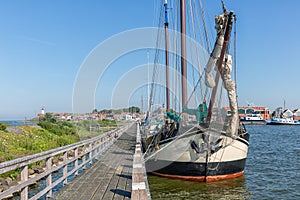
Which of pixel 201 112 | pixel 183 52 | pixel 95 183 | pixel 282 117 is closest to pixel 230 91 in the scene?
pixel 201 112

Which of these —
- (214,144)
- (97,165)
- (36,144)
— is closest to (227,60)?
(214,144)

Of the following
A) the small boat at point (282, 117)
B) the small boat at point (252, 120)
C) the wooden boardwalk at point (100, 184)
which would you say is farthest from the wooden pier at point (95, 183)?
the small boat at point (252, 120)

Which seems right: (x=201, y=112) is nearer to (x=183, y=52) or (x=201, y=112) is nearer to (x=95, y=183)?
(x=183, y=52)

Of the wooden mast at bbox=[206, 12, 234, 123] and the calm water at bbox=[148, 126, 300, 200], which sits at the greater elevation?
the wooden mast at bbox=[206, 12, 234, 123]

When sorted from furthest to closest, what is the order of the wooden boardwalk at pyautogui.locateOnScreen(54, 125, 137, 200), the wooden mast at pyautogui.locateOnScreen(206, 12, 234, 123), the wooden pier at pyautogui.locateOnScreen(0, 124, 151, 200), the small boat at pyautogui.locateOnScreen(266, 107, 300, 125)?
the small boat at pyautogui.locateOnScreen(266, 107, 300, 125), the wooden mast at pyautogui.locateOnScreen(206, 12, 234, 123), the wooden boardwalk at pyautogui.locateOnScreen(54, 125, 137, 200), the wooden pier at pyautogui.locateOnScreen(0, 124, 151, 200)

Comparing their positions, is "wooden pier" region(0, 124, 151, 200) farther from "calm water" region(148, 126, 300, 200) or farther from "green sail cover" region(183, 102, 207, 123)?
"green sail cover" region(183, 102, 207, 123)

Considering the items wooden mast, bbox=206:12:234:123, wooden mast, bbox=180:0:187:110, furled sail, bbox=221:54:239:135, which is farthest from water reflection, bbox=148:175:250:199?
wooden mast, bbox=180:0:187:110

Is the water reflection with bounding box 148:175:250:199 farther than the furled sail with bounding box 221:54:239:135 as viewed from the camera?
No

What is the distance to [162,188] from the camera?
44.5 ft

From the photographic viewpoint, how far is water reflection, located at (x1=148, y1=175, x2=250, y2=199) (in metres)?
12.5

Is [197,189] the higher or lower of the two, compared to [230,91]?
lower

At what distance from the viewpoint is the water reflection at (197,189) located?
12.5 metres

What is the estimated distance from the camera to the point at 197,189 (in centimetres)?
1337

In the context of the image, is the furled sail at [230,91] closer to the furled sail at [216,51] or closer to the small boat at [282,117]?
the furled sail at [216,51]
